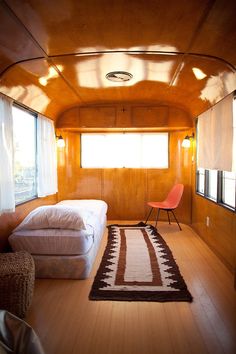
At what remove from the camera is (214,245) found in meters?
3.50

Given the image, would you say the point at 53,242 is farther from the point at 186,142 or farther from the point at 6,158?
the point at 186,142

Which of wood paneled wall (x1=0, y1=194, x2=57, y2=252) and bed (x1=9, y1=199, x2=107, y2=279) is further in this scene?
wood paneled wall (x1=0, y1=194, x2=57, y2=252)

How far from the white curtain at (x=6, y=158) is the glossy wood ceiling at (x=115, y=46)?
0.21m

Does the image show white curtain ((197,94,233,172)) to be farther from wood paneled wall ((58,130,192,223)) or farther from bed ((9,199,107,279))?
bed ((9,199,107,279))

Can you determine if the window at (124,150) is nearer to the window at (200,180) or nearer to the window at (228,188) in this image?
the window at (200,180)

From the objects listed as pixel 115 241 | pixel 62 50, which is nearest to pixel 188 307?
pixel 115 241

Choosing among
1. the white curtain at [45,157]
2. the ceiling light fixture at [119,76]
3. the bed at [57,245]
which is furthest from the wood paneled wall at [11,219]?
the ceiling light fixture at [119,76]

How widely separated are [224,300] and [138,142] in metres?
3.61

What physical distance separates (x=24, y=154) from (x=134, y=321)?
2.71 metres

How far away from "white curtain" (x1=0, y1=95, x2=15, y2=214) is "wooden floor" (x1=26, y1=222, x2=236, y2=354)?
945 mm

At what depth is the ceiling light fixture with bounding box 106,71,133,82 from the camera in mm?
3096

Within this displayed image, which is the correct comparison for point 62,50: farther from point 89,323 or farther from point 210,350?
point 210,350

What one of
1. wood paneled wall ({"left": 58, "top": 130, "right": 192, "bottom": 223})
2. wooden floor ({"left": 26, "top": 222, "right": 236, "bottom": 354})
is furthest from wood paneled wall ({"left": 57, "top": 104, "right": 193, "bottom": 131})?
wooden floor ({"left": 26, "top": 222, "right": 236, "bottom": 354})

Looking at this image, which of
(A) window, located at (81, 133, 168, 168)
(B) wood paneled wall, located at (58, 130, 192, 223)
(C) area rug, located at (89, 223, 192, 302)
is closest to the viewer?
(C) area rug, located at (89, 223, 192, 302)
